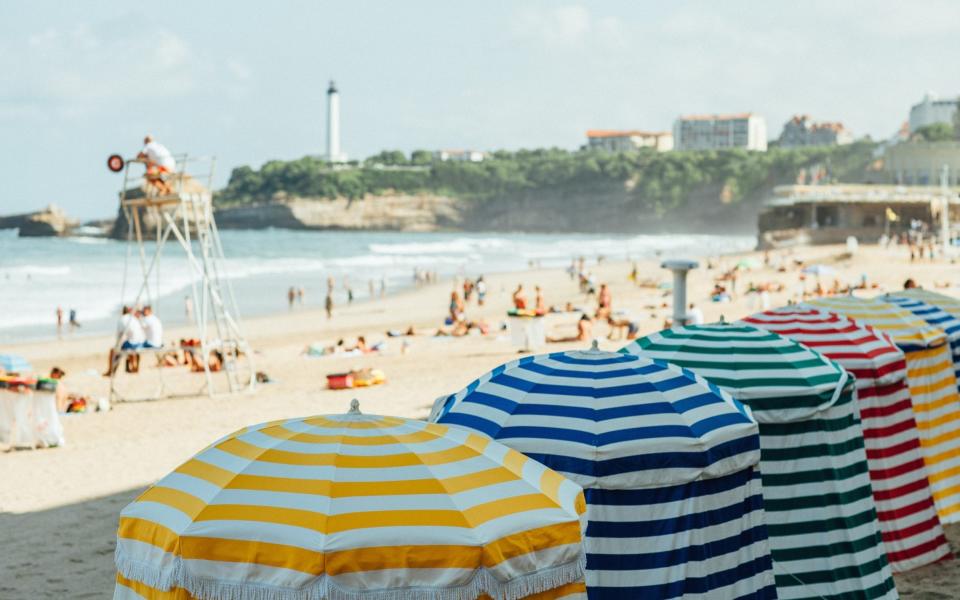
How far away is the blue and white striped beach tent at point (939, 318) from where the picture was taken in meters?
8.67

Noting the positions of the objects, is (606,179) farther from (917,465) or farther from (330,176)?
(917,465)

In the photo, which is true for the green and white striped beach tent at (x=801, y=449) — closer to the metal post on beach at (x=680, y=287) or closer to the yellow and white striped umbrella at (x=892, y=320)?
the yellow and white striped umbrella at (x=892, y=320)

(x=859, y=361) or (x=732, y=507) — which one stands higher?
(x=859, y=361)

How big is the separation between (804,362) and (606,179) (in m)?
142

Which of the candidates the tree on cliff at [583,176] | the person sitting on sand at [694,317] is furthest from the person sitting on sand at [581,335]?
the tree on cliff at [583,176]

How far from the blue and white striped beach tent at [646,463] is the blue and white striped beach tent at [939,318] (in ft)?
12.8

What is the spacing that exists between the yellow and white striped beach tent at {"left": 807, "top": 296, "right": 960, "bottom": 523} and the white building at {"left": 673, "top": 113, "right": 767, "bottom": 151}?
568 ft

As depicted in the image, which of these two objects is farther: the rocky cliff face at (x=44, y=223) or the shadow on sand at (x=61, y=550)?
the rocky cliff face at (x=44, y=223)

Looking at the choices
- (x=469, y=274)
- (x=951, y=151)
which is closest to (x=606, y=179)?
(x=951, y=151)

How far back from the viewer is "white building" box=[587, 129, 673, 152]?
180625 millimetres

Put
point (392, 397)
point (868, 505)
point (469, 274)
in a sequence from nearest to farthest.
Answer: point (868, 505), point (392, 397), point (469, 274)

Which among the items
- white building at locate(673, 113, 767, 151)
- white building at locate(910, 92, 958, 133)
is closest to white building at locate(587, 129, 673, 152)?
white building at locate(673, 113, 767, 151)

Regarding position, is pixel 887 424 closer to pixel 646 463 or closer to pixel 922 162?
pixel 646 463

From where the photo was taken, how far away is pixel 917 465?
7.70 metres
